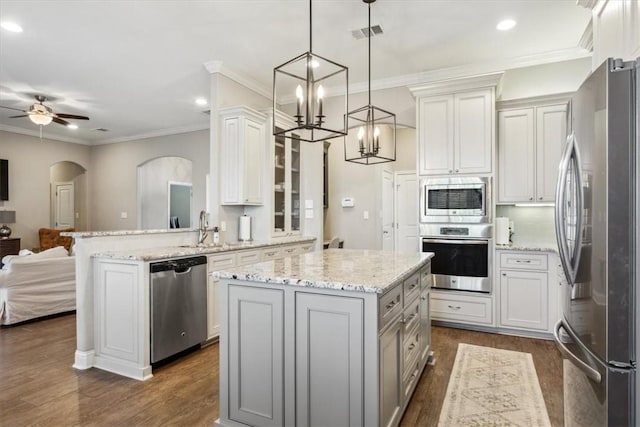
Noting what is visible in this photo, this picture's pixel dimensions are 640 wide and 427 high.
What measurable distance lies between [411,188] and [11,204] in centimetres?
778

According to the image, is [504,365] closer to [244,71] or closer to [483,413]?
[483,413]

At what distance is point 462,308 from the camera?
13.2ft

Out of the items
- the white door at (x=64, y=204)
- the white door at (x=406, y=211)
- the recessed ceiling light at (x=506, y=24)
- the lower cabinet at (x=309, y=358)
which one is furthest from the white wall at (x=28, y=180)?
the recessed ceiling light at (x=506, y=24)

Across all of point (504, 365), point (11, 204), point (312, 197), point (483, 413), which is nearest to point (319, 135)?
point (312, 197)

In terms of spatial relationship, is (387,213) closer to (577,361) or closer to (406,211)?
(406,211)

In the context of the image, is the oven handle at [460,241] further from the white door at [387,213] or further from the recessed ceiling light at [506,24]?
the white door at [387,213]

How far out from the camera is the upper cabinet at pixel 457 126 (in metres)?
3.88

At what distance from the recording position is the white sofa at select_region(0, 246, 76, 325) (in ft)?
13.6

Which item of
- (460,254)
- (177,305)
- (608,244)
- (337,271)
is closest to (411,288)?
(337,271)

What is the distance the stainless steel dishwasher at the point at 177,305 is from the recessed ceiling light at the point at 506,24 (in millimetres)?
3530

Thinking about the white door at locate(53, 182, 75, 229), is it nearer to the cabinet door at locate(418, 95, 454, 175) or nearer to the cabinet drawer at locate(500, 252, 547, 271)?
the cabinet door at locate(418, 95, 454, 175)

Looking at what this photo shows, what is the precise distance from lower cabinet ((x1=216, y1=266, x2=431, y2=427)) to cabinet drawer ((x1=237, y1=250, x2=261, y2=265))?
5.75 ft

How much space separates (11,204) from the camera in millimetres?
7172

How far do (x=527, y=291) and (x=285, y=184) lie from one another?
3.15 metres
